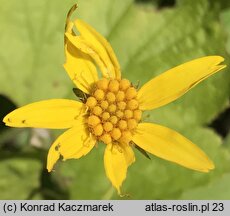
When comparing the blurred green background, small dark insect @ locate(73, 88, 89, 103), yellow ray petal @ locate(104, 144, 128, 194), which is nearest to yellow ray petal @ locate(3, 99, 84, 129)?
small dark insect @ locate(73, 88, 89, 103)

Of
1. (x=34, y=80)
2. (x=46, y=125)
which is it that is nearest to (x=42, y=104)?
(x=46, y=125)

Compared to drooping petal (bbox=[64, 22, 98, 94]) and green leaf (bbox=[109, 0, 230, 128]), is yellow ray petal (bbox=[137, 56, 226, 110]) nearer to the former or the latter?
drooping petal (bbox=[64, 22, 98, 94])

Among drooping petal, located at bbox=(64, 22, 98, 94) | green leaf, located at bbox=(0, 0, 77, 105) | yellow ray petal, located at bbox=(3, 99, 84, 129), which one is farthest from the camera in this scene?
green leaf, located at bbox=(0, 0, 77, 105)

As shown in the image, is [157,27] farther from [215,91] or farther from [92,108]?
[92,108]

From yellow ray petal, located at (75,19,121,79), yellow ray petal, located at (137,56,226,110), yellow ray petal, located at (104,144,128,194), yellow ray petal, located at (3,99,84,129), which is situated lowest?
yellow ray petal, located at (104,144,128,194)

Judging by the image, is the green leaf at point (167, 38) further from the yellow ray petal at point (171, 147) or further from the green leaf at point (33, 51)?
the yellow ray petal at point (171, 147)
